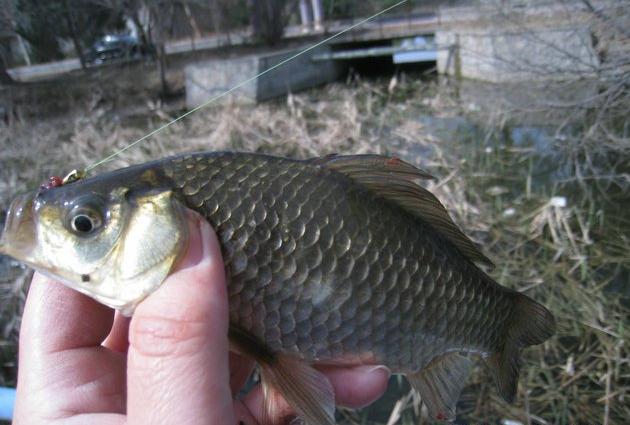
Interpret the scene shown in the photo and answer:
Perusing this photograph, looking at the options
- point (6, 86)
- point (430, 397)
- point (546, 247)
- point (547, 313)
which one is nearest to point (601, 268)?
point (546, 247)

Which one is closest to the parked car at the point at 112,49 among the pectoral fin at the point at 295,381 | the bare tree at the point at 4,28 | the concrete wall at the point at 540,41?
the bare tree at the point at 4,28

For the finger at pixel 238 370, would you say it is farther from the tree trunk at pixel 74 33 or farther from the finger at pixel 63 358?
the tree trunk at pixel 74 33

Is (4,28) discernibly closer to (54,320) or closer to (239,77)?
(239,77)

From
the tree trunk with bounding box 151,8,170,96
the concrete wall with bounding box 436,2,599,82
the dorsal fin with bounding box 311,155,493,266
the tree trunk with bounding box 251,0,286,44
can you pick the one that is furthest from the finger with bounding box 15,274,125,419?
the tree trunk with bounding box 251,0,286,44

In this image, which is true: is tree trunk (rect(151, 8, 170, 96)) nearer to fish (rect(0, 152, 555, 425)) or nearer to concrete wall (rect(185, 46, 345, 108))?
concrete wall (rect(185, 46, 345, 108))

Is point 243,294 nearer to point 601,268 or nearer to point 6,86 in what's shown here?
point 601,268
